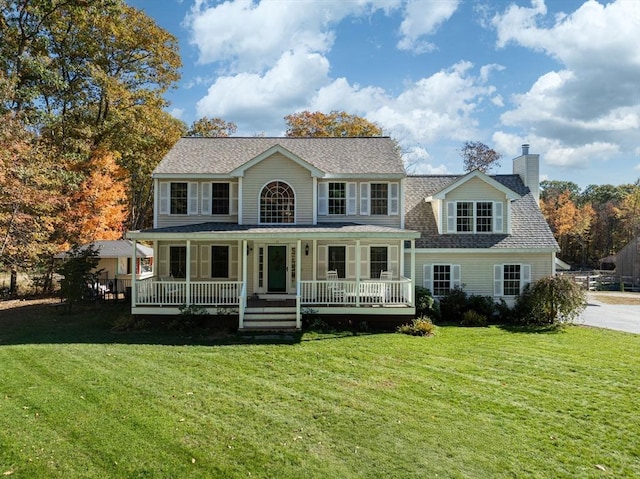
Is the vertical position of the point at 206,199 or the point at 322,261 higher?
the point at 206,199

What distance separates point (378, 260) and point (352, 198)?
286 centimetres

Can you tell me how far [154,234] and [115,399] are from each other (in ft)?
24.2

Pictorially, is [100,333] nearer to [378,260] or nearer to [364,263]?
[364,263]

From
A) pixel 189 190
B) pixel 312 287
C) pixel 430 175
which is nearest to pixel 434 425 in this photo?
pixel 312 287

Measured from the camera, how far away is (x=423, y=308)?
15.5m

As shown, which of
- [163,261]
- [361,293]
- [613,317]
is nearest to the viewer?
[361,293]

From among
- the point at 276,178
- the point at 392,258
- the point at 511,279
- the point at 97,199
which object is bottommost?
the point at 511,279

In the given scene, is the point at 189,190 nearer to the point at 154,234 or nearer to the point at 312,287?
the point at 154,234

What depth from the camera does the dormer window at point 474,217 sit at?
1800 centimetres

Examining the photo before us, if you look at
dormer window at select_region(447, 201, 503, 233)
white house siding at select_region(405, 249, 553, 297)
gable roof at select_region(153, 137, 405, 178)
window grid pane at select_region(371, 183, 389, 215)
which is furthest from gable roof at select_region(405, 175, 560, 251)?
gable roof at select_region(153, 137, 405, 178)

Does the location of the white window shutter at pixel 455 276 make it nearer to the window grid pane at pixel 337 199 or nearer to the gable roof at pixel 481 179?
the gable roof at pixel 481 179

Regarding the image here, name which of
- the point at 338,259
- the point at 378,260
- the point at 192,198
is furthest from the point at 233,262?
the point at 378,260

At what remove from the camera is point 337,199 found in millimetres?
17281

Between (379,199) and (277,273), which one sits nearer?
(277,273)
